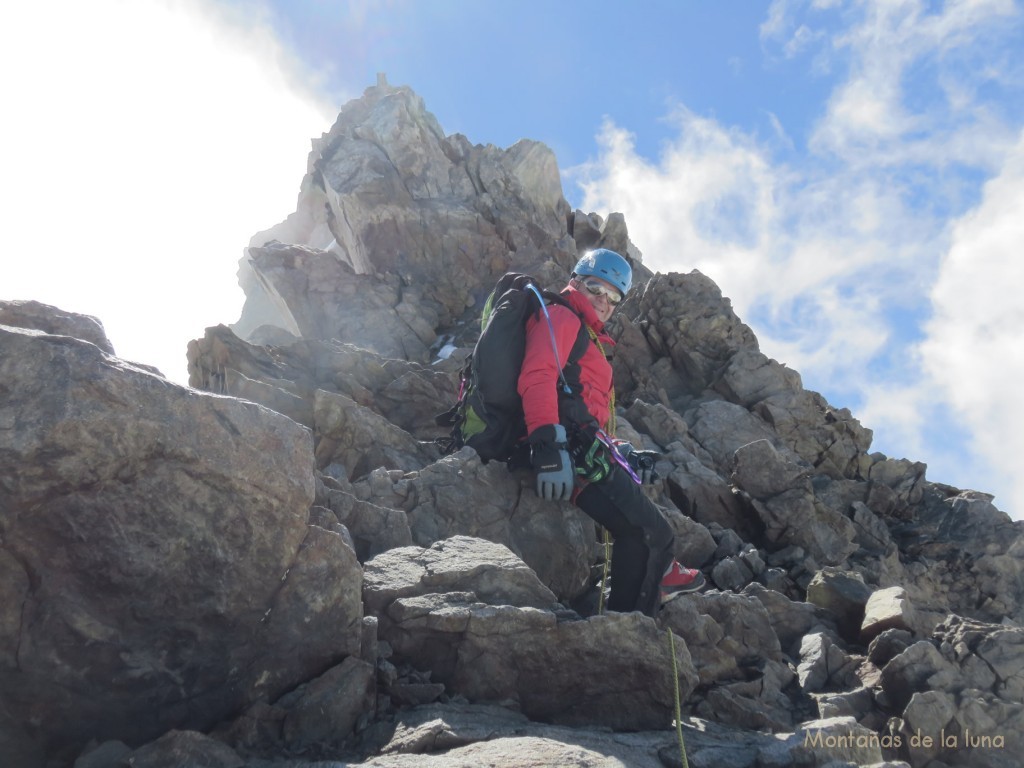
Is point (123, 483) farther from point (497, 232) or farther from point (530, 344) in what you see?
point (497, 232)

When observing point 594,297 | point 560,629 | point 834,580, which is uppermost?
point 594,297

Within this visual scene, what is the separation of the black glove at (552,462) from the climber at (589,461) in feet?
0.04

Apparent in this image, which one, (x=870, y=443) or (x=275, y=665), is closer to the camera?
(x=275, y=665)

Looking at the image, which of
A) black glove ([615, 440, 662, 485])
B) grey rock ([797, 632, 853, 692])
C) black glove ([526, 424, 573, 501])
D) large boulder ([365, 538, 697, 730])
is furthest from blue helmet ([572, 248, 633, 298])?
large boulder ([365, 538, 697, 730])

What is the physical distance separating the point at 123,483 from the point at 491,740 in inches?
119

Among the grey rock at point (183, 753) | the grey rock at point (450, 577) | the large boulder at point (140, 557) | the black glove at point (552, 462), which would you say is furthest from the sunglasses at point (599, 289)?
the grey rock at point (183, 753)

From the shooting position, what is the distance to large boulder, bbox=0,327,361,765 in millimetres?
5035

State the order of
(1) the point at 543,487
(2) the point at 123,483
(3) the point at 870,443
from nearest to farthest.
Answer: (2) the point at 123,483, (1) the point at 543,487, (3) the point at 870,443

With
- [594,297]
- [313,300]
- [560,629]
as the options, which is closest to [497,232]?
[313,300]

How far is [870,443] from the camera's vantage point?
23938mm

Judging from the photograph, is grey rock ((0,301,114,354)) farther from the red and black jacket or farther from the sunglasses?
the sunglasses

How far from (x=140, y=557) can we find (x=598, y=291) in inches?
271

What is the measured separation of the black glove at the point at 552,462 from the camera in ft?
29.4

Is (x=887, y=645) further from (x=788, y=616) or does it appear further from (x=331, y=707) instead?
(x=331, y=707)
